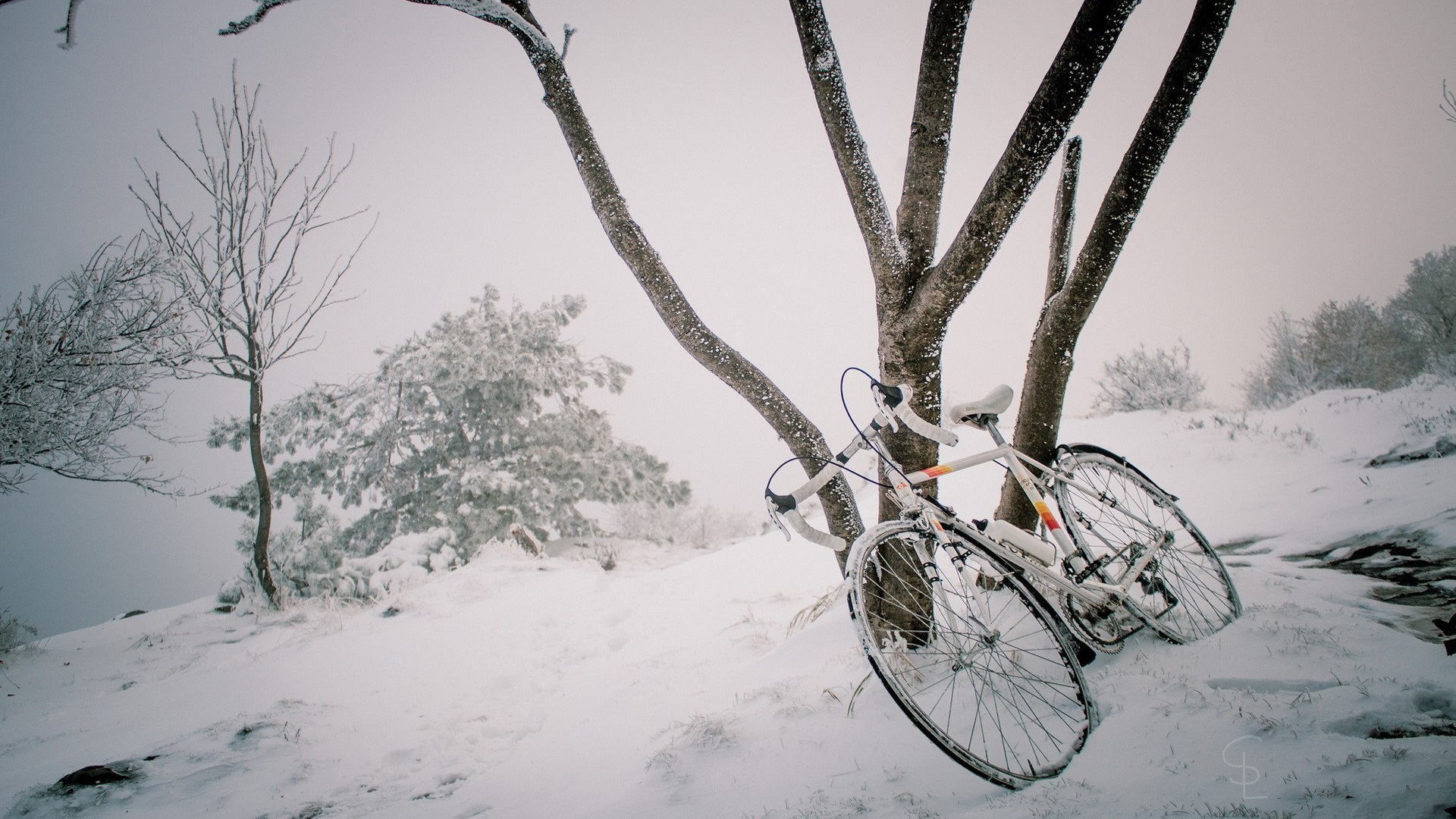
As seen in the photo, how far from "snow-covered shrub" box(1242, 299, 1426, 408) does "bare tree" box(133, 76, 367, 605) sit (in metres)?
21.4

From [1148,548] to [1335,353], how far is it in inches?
833

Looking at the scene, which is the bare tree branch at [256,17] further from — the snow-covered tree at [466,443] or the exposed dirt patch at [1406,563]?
the snow-covered tree at [466,443]

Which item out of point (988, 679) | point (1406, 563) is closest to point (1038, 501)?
point (988, 679)

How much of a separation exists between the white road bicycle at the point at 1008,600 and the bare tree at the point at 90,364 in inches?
288

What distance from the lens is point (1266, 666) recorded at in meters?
1.78

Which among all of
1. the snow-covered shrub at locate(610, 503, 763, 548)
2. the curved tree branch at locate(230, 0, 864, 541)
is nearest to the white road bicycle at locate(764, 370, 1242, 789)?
the curved tree branch at locate(230, 0, 864, 541)

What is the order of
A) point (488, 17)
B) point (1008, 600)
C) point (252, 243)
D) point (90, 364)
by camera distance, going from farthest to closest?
point (252, 243) < point (90, 364) < point (488, 17) < point (1008, 600)

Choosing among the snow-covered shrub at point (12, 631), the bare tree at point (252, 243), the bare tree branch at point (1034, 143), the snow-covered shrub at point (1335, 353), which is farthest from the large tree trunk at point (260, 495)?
the snow-covered shrub at point (1335, 353)

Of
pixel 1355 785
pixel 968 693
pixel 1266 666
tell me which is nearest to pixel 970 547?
pixel 968 693

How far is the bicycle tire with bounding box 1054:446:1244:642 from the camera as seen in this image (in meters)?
2.29

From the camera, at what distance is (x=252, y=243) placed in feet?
23.3

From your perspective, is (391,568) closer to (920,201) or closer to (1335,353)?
(920,201)

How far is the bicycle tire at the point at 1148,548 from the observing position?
2291 mm

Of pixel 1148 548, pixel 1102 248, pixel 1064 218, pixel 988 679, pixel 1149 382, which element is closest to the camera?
pixel 988 679
